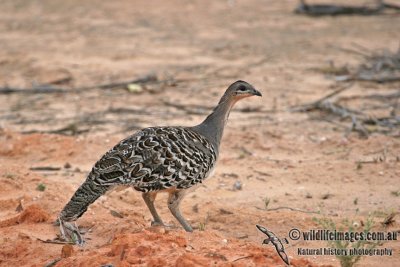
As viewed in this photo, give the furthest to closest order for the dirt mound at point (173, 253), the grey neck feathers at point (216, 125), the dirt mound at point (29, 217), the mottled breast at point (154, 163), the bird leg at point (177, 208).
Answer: the grey neck feathers at point (216, 125) → the dirt mound at point (29, 217) → the bird leg at point (177, 208) → the mottled breast at point (154, 163) → the dirt mound at point (173, 253)

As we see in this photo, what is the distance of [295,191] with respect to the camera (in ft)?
27.9

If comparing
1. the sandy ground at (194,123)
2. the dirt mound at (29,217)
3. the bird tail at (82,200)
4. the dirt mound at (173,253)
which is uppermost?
the bird tail at (82,200)

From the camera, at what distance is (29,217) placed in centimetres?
719

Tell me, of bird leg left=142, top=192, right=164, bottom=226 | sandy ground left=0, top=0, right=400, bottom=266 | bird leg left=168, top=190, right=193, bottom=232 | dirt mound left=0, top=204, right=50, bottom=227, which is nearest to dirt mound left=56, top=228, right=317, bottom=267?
sandy ground left=0, top=0, right=400, bottom=266

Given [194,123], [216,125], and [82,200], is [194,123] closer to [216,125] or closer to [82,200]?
[216,125]

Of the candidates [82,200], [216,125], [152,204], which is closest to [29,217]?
[82,200]

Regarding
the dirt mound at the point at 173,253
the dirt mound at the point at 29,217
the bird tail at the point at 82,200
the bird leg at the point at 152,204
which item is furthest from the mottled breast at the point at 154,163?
the dirt mound at the point at 29,217

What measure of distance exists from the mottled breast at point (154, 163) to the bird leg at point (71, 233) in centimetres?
48

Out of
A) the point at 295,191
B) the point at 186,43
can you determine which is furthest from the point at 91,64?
the point at 295,191

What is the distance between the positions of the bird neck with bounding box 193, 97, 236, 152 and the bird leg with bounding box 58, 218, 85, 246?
1.61 metres

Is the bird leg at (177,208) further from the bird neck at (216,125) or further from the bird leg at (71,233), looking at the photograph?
the bird leg at (71,233)

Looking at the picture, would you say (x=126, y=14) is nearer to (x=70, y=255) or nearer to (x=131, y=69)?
(x=131, y=69)

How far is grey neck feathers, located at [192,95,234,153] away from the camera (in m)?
7.48

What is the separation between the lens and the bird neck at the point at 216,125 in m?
7.48
